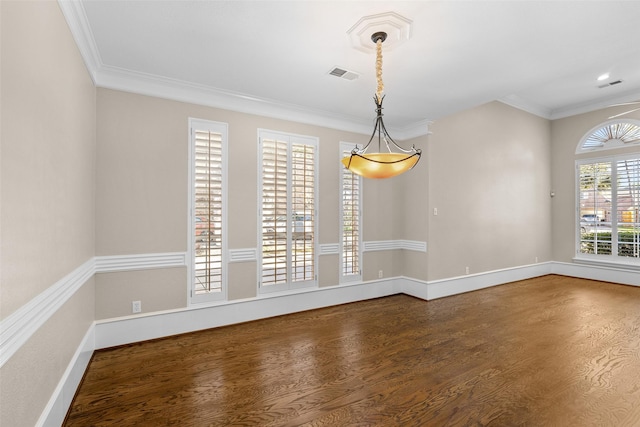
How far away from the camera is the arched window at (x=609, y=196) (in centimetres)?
573

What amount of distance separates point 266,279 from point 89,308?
1.87 m

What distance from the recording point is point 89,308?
291cm

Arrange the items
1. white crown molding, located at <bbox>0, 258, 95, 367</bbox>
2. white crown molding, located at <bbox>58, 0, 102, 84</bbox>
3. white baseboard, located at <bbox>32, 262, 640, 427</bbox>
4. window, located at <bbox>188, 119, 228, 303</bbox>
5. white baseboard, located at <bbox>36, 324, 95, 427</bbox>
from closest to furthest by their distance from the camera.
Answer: white crown molding, located at <bbox>0, 258, 95, 367</bbox>
white baseboard, located at <bbox>36, 324, 95, 427</bbox>
white crown molding, located at <bbox>58, 0, 102, 84</bbox>
white baseboard, located at <bbox>32, 262, 640, 427</bbox>
window, located at <bbox>188, 119, 228, 303</bbox>

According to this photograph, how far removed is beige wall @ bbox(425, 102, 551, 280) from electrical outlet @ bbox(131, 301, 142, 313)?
4.00 metres

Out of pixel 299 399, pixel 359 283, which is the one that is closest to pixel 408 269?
pixel 359 283

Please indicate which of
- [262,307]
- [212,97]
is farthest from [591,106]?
[262,307]

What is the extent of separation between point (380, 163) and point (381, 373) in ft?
5.86

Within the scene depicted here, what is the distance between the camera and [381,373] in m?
2.68

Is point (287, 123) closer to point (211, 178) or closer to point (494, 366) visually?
point (211, 178)

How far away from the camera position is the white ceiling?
2.25m

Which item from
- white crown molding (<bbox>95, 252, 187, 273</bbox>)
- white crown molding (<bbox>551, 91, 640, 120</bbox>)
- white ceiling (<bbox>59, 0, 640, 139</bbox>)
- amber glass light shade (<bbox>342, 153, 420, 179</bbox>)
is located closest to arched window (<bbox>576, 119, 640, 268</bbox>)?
white crown molding (<bbox>551, 91, 640, 120</bbox>)

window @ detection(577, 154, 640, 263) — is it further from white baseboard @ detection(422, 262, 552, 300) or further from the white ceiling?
the white ceiling

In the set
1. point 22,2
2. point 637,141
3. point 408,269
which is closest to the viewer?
point 22,2

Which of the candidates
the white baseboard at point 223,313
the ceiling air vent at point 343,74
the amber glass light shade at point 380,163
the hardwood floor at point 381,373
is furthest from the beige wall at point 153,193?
the amber glass light shade at point 380,163
